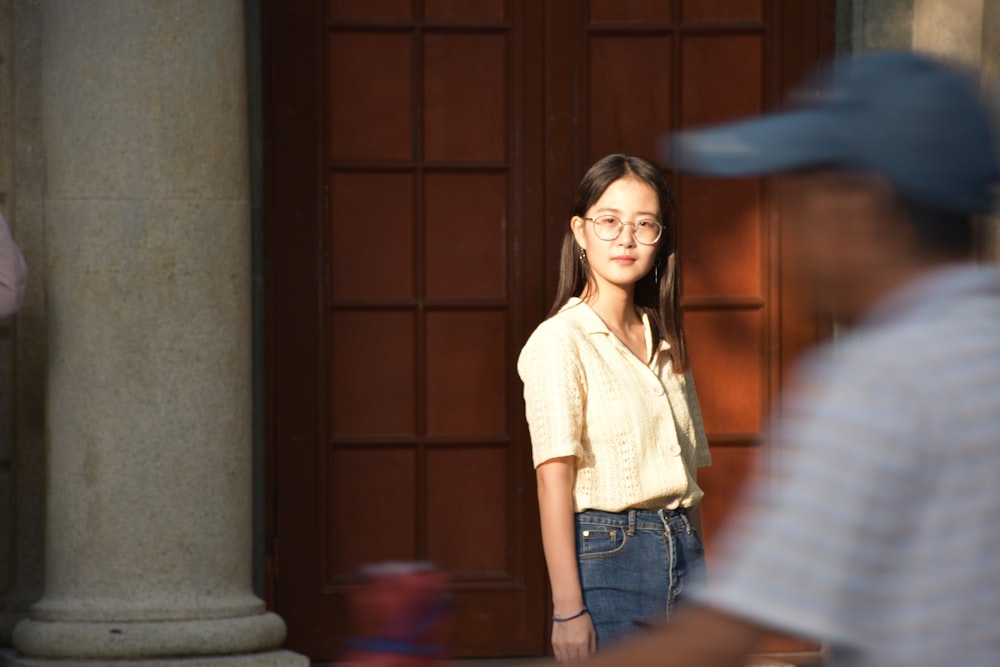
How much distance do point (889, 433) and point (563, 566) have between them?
7.46ft

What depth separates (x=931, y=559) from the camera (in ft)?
4.47

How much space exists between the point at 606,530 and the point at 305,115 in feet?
9.94

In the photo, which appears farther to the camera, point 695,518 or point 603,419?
point 695,518

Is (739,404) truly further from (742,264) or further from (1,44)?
(1,44)

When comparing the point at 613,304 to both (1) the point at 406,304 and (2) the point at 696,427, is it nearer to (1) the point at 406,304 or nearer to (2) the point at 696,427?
(2) the point at 696,427

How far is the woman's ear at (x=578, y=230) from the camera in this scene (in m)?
4.06

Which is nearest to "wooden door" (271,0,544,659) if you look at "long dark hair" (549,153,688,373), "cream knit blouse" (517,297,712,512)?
"long dark hair" (549,153,688,373)

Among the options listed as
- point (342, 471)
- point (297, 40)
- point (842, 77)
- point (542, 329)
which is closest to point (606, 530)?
point (542, 329)

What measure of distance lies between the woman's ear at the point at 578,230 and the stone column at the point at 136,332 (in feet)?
5.15

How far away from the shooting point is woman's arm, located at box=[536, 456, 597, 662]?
3.56 meters

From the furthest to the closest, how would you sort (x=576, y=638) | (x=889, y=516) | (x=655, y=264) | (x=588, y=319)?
1. (x=655, y=264)
2. (x=588, y=319)
3. (x=576, y=638)
4. (x=889, y=516)

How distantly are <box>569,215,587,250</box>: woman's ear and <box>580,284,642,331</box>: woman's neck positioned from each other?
13 centimetres

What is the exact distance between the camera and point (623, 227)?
3990 millimetres

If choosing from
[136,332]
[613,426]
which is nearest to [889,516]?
[613,426]
